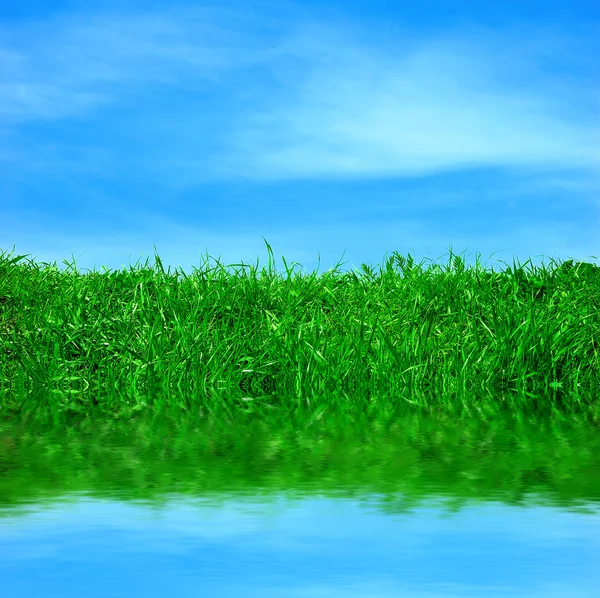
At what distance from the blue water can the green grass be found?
106 inches

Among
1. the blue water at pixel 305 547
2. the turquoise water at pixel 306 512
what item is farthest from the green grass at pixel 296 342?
the blue water at pixel 305 547

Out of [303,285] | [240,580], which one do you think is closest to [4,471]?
[240,580]

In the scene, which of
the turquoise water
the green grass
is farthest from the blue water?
the green grass

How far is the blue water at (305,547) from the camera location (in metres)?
2.04

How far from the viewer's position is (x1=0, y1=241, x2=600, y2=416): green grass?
20.1 ft

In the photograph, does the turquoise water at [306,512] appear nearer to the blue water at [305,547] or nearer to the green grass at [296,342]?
the blue water at [305,547]

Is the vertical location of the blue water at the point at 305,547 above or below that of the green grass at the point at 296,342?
below

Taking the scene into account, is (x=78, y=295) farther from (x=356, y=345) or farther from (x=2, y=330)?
(x=356, y=345)

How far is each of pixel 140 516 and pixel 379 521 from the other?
0.71m

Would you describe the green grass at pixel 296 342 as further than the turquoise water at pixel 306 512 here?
Yes

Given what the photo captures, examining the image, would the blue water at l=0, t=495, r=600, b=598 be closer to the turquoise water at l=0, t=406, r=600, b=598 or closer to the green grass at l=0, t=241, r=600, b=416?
the turquoise water at l=0, t=406, r=600, b=598

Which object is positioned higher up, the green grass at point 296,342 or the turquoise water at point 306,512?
the green grass at point 296,342

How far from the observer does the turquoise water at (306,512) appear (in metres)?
2.08

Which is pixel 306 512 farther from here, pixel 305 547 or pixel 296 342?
pixel 296 342
